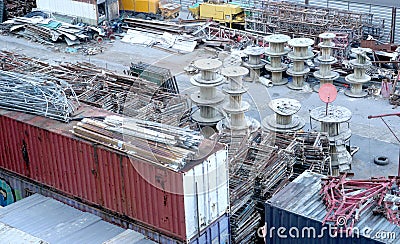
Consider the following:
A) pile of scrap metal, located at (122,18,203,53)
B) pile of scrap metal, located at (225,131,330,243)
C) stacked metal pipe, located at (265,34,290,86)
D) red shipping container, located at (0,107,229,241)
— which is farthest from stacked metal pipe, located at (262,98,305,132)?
pile of scrap metal, located at (122,18,203,53)

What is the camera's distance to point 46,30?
155 feet

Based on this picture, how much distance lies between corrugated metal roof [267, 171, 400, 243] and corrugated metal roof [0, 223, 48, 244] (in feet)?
24.6

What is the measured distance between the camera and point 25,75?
26.1 meters

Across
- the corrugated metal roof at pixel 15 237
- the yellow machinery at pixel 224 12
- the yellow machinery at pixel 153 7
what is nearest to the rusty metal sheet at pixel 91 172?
the corrugated metal roof at pixel 15 237

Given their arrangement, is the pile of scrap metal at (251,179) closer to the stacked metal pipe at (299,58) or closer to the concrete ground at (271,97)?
the concrete ground at (271,97)

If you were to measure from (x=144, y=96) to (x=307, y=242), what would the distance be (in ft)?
46.6

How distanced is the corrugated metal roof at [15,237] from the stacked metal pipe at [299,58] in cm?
1989

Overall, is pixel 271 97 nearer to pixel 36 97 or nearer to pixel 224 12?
Answer: pixel 224 12

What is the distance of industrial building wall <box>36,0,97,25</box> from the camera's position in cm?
4754

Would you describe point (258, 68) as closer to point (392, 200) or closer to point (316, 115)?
point (316, 115)

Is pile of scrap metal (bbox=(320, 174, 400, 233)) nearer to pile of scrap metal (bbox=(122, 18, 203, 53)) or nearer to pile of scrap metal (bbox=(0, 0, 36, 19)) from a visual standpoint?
pile of scrap metal (bbox=(122, 18, 203, 53))

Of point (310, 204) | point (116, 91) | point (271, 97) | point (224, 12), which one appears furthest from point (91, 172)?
point (224, 12)

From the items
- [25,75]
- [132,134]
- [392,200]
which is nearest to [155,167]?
[132,134]

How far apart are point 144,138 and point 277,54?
59.0 ft
